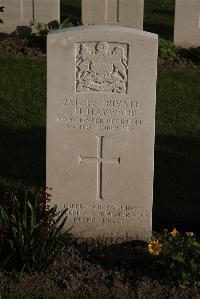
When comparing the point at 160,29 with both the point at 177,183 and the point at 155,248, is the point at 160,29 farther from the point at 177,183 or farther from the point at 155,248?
the point at 155,248

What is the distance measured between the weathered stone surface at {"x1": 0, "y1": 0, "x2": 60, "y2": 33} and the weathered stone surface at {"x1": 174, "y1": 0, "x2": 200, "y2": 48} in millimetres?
2130

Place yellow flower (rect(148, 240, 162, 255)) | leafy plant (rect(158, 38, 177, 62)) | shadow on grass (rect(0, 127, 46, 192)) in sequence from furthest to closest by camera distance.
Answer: leafy plant (rect(158, 38, 177, 62)) < shadow on grass (rect(0, 127, 46, 192)) < yellow flower (rect(148, 240, 162, 255))

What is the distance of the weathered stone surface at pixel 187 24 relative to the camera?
42.7ft

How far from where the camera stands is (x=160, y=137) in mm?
9570

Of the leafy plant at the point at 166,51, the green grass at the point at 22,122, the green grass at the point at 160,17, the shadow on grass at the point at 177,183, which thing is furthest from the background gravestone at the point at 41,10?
the shadow on grass at the point at 177,183

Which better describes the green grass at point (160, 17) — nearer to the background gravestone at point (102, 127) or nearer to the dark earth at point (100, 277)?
the background gravestone at point (102, 127)

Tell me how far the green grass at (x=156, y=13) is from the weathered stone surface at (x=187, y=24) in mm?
2053

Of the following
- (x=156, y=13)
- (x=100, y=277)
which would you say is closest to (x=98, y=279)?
(x=100, y=277)

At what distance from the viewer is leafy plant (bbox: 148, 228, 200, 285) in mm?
5875

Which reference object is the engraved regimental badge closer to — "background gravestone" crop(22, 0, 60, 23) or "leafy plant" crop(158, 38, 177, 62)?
"leafy plant" crop(158, 38, 177, 62)

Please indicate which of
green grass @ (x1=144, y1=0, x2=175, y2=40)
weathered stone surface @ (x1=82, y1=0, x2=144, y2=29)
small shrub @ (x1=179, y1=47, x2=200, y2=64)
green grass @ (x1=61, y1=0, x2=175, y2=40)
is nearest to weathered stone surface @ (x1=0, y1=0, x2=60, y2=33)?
weathered stone surface @ (x1=82, y1=0, x2=144, y2=29)

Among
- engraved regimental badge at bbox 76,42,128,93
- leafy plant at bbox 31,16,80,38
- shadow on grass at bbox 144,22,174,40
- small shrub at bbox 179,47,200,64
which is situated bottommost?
engraved regimental badge at bbox 76,42,128,93

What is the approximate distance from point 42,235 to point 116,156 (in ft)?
3.55

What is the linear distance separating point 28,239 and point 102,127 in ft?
3.96
